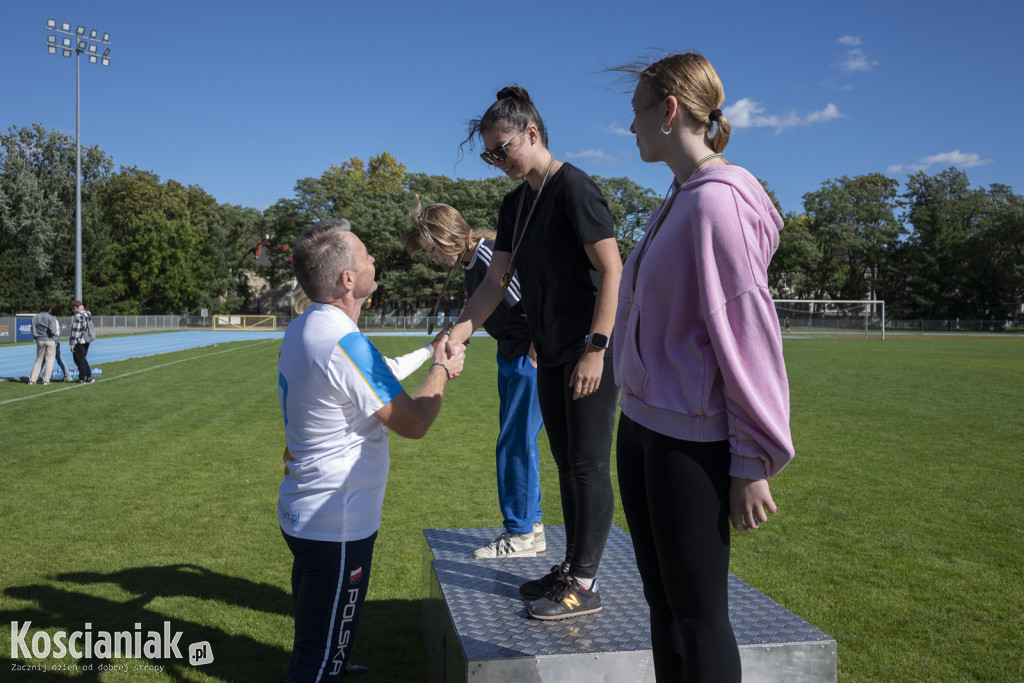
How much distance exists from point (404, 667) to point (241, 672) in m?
0.74

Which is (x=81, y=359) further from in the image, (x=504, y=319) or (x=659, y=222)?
(x=659, y=222)

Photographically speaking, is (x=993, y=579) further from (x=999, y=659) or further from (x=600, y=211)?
(x=600, y=211)

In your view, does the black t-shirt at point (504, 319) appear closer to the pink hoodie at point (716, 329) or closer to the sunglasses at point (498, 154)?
the sunglasses at point (498, 154)

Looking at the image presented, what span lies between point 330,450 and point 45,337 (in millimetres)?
15993

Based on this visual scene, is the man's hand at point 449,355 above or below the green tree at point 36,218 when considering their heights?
below

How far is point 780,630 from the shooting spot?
8.70 ft

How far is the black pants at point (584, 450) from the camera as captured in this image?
9.19ft

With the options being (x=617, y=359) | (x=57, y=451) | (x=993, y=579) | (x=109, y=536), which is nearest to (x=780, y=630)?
(x=617, y=359)

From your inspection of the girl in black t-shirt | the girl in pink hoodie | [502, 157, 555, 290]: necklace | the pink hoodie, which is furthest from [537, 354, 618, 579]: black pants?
the pink hoodie

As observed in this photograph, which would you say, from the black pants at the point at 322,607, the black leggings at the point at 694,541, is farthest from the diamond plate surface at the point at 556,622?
the black leggings at the point at 694,541

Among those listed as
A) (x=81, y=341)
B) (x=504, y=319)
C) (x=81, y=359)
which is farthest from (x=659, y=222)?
(x=81, y=341)

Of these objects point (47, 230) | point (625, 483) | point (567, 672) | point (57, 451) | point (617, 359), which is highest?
point (47, 230)

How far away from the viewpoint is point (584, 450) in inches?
111

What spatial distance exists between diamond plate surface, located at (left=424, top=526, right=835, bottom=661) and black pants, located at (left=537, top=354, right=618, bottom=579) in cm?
25
